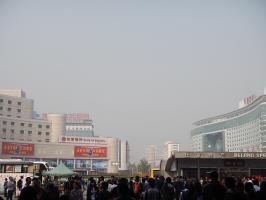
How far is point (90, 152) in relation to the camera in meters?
128

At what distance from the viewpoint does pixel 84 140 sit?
132000 millimetres

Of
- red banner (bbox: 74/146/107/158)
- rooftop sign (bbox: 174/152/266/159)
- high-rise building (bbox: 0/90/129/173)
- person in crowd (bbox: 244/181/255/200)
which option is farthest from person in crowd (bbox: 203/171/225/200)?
red banner (bbox: 74/146/107/158)

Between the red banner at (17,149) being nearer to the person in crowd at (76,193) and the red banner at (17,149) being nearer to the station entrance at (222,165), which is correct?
the station entrance at (222,165)

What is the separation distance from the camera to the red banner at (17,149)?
10875cm

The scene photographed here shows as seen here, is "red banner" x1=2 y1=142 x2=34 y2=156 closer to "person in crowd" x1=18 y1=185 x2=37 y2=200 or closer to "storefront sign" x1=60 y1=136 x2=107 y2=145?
"storefront sign" x1=60 y1=136 x2=107 y2=145

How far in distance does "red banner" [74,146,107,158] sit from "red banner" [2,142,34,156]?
1464 centimetres

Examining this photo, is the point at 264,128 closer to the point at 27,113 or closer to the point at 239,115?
the point at 239,115

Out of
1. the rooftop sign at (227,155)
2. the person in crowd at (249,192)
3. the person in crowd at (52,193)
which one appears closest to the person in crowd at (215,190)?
the person in crowd at (249,192)

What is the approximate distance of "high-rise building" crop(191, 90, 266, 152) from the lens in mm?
150000

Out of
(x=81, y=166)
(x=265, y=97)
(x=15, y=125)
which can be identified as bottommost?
(x=81, y=166)

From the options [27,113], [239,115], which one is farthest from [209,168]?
[239,115]

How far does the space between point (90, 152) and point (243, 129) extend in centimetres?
7224

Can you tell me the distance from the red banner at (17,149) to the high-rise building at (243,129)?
73.2 meters

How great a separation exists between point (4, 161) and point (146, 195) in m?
26.9
